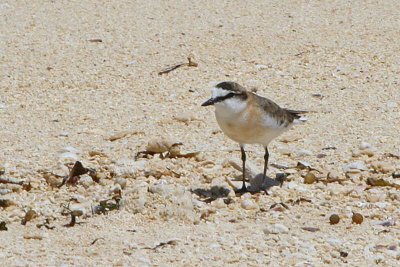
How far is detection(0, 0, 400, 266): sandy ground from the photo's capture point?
6254 millimetres

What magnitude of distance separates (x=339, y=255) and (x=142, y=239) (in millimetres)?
1294

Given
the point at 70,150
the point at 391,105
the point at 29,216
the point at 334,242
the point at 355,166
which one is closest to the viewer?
the point at 334,242

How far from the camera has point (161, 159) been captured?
8.02m

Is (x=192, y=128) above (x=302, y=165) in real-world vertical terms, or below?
below

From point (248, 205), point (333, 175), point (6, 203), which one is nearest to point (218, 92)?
point (248, 205)

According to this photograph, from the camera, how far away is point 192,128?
907 centimetres

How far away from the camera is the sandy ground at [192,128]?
625 cm

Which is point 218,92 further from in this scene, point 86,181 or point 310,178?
point 86,181

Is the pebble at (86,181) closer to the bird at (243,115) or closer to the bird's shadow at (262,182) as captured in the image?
the bird at (243,115)

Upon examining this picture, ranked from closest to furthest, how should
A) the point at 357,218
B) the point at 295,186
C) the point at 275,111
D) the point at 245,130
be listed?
the point at 357,218 < the point at 245,130 < the point at 295,186 < the point at 275,111

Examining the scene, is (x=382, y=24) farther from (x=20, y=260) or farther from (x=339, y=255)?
(x=20, y=260)

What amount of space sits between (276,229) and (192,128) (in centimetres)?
277

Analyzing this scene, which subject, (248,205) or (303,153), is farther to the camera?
(303,153)

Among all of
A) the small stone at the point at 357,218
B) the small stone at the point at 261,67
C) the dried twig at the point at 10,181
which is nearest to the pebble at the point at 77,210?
the dried twig at the point at 10,181
